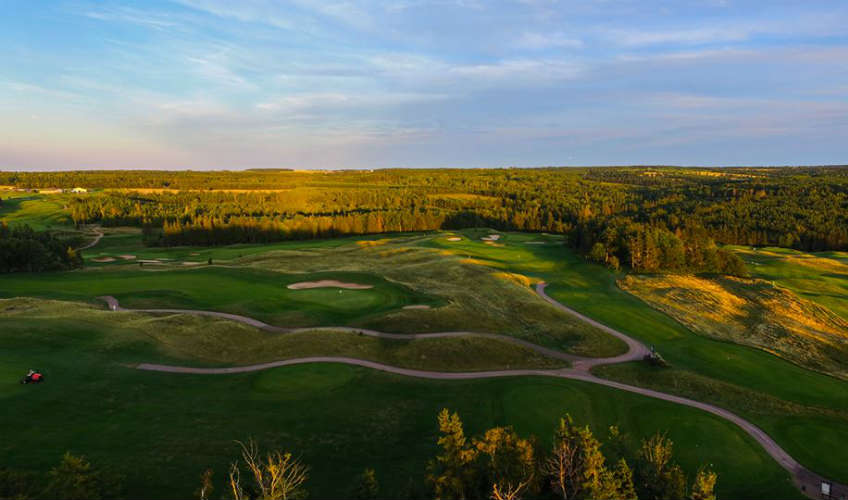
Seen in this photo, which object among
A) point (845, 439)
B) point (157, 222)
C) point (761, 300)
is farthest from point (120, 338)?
point (157, 222)

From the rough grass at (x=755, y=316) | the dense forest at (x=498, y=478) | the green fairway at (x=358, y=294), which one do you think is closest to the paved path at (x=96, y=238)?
the green fairway at (x=358, y=294)

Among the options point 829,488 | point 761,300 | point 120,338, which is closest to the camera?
point 829,488

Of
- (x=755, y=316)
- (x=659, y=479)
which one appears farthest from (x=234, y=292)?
(x=755, y=316)

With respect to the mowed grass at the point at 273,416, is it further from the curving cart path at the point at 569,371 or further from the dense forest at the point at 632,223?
the dense forest at the point at 632,223

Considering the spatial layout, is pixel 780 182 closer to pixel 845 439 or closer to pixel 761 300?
pixel 761 300

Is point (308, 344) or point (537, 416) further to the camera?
point (308, 344)

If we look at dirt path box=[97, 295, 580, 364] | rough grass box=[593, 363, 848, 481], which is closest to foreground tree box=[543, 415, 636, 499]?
rough grass box=[593, 363, 848, 481]
